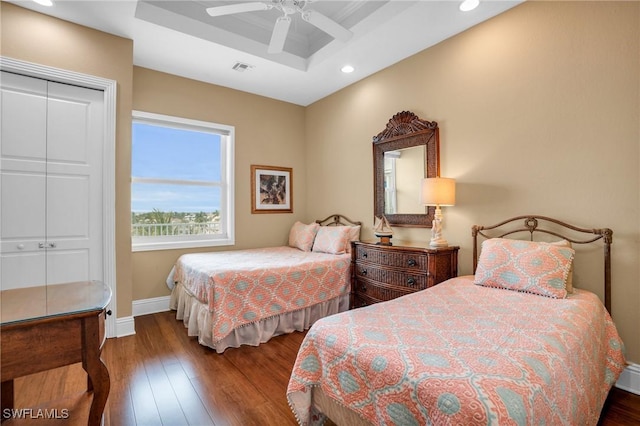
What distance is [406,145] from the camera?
129 inches

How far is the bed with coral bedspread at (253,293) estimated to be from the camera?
8.50 ft

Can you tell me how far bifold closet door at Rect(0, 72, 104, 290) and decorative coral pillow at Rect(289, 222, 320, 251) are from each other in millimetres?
2206

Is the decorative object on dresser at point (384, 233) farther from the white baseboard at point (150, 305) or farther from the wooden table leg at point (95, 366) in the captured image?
the white baseboard at point (150, 305)

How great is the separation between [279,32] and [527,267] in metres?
2.48

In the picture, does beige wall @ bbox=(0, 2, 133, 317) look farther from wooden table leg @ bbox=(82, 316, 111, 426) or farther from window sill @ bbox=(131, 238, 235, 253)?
wooden table leg @ bbox=(82, 316, 111, 426)

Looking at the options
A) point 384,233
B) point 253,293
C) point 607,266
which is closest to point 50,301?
point 253,293

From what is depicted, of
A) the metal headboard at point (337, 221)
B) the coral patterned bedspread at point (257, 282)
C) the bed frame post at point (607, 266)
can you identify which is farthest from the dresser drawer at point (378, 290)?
the bed frame post at point (607, 266)

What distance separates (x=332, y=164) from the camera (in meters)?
4.32

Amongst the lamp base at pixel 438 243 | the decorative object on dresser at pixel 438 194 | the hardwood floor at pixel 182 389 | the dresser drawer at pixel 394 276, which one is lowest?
the hardwood floor at pixel 182 389

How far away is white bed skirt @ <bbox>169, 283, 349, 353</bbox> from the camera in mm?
2619

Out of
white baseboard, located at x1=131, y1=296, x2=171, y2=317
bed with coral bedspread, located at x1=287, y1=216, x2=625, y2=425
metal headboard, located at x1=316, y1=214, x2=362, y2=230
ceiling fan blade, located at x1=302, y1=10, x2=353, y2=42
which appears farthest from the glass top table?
metal headboard, located at x1=316, y1=214, x2=362, y2=230

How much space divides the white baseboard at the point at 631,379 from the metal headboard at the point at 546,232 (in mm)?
377

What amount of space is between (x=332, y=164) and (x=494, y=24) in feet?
7.70

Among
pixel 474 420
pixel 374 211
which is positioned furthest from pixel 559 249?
A: pixel 374 211
